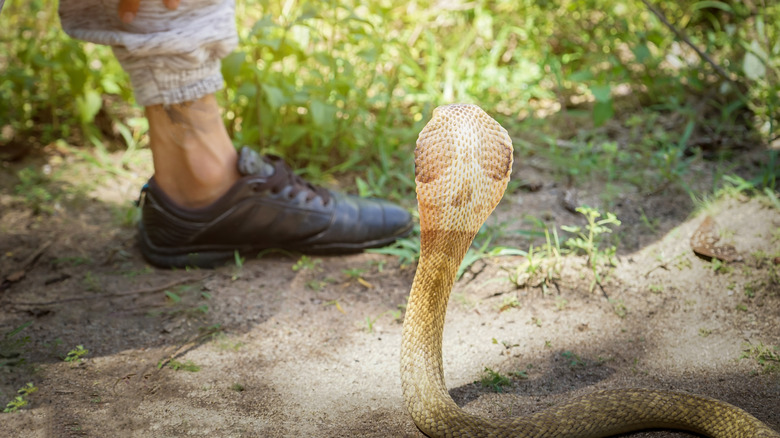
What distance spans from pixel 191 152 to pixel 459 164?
121cm

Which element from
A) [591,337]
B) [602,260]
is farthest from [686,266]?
[591,337]

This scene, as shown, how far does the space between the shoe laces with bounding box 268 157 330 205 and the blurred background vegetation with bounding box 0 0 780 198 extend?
1.28 feet

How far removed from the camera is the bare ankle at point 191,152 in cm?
221

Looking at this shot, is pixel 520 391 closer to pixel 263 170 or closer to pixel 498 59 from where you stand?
pixel 263 170

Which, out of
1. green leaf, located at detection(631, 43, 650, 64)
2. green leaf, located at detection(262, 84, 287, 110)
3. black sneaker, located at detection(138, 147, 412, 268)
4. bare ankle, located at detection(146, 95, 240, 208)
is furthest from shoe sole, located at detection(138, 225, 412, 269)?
green leaf, located at detection(631, 43, 650, 64)

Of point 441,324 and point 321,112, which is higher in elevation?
point 321,112

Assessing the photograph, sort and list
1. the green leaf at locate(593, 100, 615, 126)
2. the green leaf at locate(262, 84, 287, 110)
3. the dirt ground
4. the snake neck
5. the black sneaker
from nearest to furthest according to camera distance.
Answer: the snake neck
the dirt ground
the black sneaker
the green leaf at locate(262, 84, 287, 110)
the green leaf at locate(593, 100, 615, 126)

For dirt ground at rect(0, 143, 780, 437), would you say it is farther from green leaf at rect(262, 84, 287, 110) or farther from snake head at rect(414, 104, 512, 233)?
green leaf at rect(262, 84, 287, 110)

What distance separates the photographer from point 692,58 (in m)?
3.64

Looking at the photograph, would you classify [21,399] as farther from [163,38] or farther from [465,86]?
[465,86]

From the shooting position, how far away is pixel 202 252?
2395mm

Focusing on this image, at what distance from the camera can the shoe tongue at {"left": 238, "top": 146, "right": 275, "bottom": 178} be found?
234 cm

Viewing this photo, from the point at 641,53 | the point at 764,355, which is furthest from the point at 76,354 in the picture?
the point at 641,53

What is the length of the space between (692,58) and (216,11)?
9.09 ft
